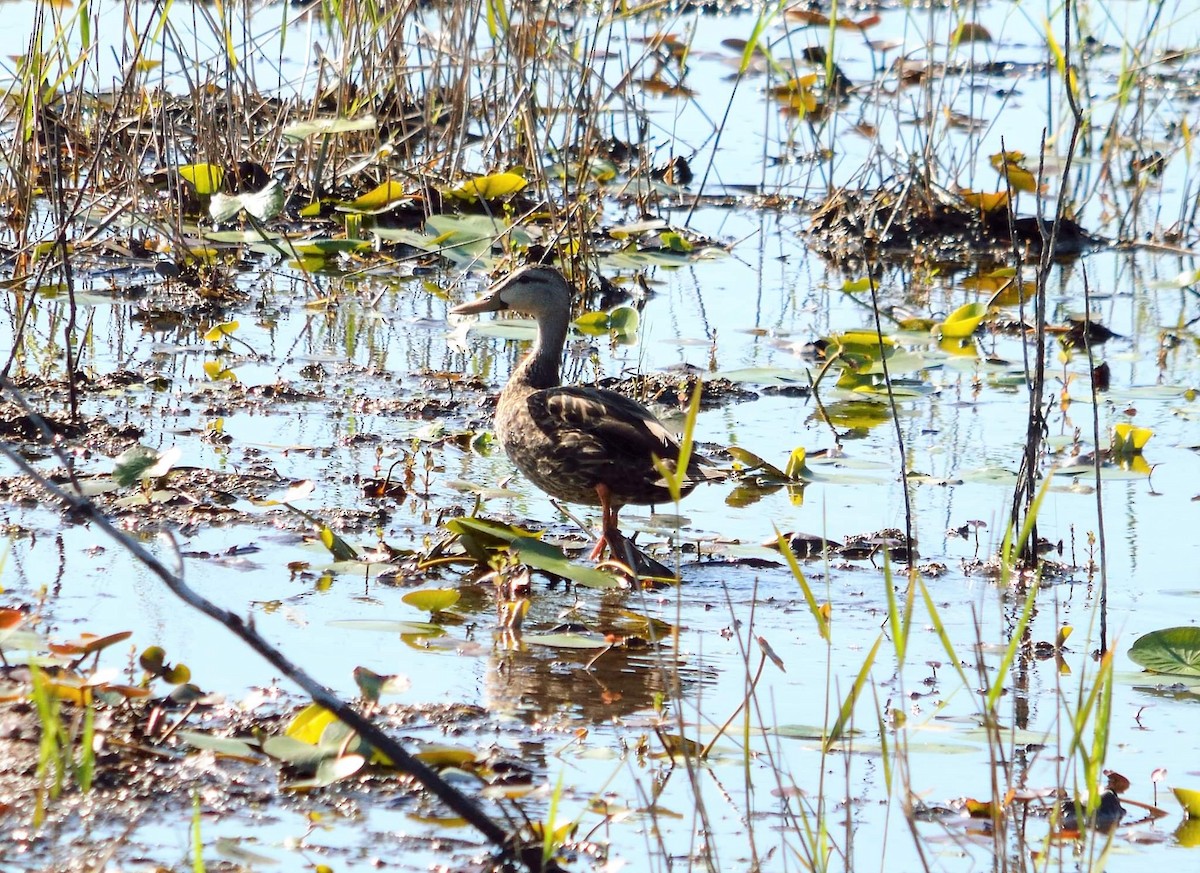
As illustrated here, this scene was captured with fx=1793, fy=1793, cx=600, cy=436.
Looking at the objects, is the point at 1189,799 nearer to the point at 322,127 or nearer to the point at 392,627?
the point at 392,627

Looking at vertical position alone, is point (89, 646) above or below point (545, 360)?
below

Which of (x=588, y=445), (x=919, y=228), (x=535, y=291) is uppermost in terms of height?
(x=919, y=228)

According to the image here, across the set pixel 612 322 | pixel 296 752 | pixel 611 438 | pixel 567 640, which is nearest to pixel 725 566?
pixel 611 438

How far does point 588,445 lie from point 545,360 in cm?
116

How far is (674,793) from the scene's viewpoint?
3.79m

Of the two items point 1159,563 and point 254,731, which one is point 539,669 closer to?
point 254,731

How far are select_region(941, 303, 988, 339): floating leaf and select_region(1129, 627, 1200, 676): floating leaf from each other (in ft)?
10.9

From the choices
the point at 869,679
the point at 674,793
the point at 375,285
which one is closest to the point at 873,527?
the point at 869,679

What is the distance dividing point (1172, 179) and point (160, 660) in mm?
10077

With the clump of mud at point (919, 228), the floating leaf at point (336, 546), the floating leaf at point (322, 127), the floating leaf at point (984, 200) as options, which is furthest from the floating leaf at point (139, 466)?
the floating leaf at point (984, 200)

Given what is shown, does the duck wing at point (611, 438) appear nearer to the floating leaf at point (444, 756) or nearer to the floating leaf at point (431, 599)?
the floating leaf at point (431, 599)

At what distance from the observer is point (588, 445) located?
229 inches

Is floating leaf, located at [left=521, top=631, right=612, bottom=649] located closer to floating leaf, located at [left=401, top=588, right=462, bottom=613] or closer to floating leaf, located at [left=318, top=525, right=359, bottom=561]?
floating leaf, located at [left=401, top=588, right=462, bottom=613]

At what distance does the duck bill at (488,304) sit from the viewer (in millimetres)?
7285
